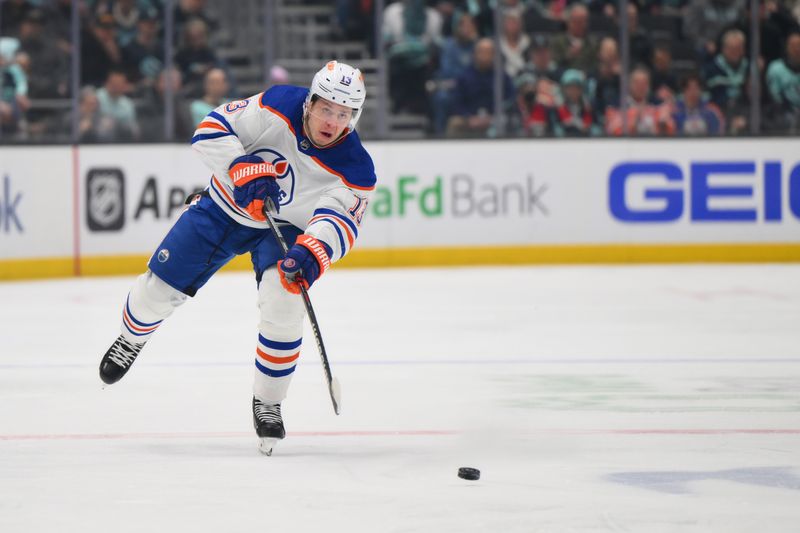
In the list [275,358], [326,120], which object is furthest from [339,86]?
[275,358]

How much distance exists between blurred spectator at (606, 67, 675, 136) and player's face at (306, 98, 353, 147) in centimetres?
672

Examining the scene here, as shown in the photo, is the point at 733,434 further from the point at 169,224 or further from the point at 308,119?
the point at 169,224

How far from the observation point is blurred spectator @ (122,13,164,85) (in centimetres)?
1033

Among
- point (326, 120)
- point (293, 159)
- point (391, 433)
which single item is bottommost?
point (391, 433)

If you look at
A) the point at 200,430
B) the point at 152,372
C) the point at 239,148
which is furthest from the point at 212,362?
the point at 239,148

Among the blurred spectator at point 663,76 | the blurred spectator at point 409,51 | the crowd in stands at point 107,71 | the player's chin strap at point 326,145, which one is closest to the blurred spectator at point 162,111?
the crowd in stands at point 107,71

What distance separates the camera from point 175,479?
3.92m

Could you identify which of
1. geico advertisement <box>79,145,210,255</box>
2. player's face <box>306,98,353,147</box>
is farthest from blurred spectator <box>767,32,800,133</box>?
player's face <box>306,98,353,147</box>

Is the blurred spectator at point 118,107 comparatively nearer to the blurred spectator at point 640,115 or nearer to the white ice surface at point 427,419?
the white ice surface at point 427,419

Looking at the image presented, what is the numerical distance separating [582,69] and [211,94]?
2874mm

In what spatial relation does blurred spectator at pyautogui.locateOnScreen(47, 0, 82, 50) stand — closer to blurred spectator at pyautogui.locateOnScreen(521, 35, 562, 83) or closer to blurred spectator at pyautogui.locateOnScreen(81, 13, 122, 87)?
blurred spectator at pyautogui.locateOnScreen(81, 13, 122, 87)

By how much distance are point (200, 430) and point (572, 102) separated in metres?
6.70

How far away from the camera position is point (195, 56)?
10539 mm

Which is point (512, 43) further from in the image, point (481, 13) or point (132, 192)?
point (132, 192)
